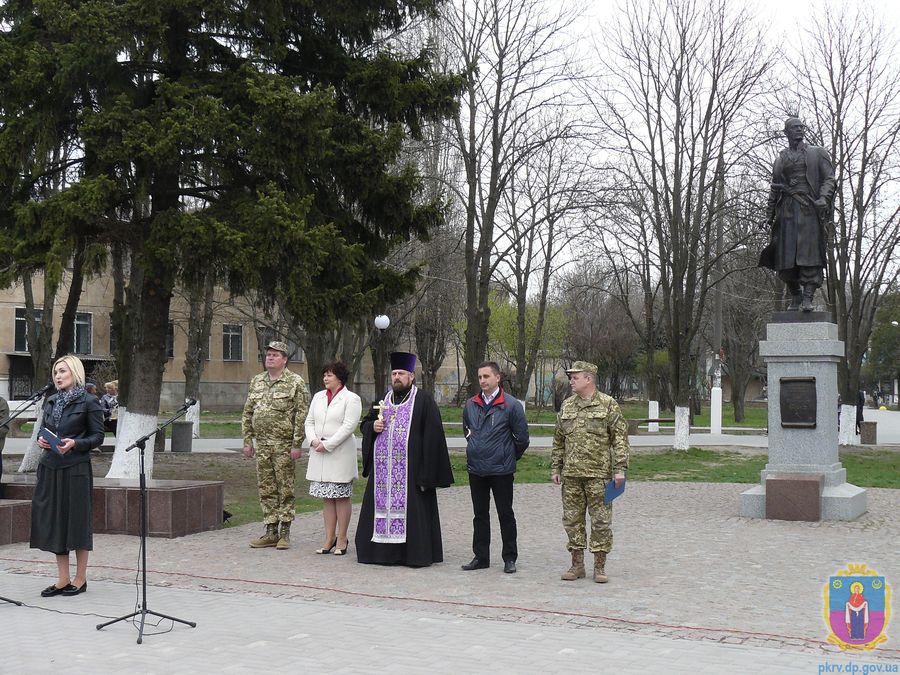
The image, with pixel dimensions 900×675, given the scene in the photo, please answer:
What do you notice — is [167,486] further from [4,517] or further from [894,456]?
[894,456]

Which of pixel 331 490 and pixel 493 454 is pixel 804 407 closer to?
pixel 493 454

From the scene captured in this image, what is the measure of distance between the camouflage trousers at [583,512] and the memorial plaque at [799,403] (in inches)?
206

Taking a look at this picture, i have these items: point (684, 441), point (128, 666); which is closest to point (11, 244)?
point (128, 666)

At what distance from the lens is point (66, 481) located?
7703 millimetres

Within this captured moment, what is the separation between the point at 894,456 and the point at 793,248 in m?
13.0

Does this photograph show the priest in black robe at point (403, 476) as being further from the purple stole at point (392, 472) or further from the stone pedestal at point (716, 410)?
the stone pedestal at point (716, 410)

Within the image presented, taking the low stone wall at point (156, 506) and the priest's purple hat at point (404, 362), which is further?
the low stone wall at point (156, 506)

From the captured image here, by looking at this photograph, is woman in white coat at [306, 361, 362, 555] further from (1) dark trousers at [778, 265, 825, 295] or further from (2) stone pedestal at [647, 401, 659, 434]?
(2) stone pedestal at [647, 401, 659, 434]

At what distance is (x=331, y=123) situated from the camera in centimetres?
1347

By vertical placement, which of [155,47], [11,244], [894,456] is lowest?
[894,456]

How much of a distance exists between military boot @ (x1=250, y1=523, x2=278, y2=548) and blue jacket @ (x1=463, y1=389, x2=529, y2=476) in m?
2.44

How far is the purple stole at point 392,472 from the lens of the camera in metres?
9.10

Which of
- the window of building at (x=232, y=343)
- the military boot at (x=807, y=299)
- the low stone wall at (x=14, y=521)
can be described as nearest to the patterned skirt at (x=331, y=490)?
the low stone wall at (x=14, y=521)

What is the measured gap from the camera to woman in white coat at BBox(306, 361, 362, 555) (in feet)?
31.5
